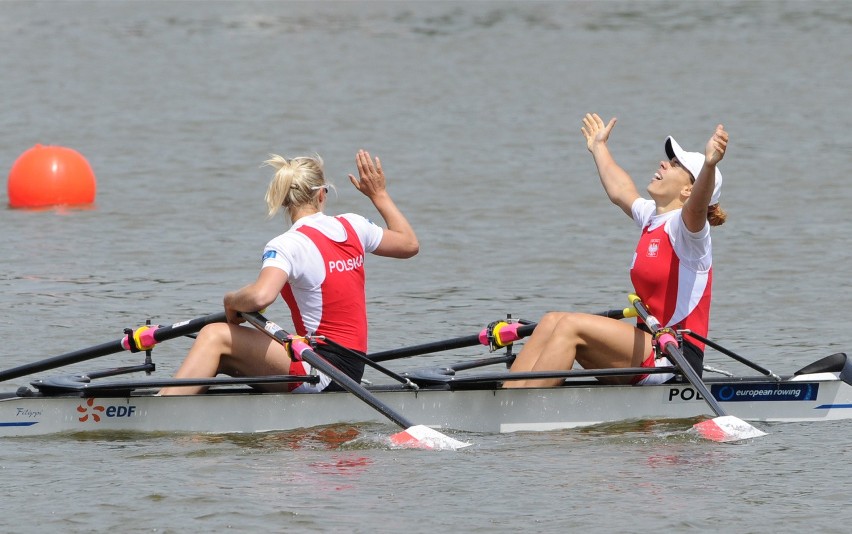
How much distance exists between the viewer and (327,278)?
8.17 meters

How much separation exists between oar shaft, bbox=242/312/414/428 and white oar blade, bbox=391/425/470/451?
0.17 feet

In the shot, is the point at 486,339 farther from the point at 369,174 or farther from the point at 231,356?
the point at 231,356

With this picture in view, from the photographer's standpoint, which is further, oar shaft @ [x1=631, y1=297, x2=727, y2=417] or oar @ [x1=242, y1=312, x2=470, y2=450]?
oar shaft @ [x1=631, y1=297, x2=727, y2=417]

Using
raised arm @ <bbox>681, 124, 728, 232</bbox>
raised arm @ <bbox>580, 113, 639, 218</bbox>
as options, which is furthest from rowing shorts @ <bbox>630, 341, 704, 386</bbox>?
raised arm @ <bbox>580, 113, 639, 218</bbox>

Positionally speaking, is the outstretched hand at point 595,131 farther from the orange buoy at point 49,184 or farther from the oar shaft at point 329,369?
the orange buoy at point 49,184

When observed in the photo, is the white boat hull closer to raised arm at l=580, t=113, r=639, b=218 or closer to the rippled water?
the rippled water

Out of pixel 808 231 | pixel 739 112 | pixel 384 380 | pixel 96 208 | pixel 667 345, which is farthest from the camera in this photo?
pixel 739 112

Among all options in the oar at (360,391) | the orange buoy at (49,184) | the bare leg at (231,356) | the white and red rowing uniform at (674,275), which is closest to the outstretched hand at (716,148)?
the white and red rowing uniform at (674,275)

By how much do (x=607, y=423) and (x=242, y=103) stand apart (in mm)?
18239

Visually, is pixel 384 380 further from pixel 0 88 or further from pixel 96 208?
pixel 0 88

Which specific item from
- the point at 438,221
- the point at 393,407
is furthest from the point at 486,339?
the point at 438,221

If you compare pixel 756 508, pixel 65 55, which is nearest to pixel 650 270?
pixel 756 508

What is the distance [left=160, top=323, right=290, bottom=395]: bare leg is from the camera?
8.28 m

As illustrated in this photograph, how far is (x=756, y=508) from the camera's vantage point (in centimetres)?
729
